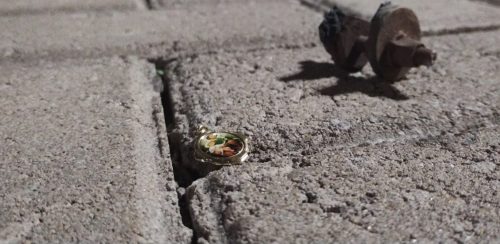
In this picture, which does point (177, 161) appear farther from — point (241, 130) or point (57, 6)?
point (57, 6)

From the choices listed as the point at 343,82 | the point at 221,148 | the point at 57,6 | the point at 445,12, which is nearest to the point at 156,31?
the point at 57,6

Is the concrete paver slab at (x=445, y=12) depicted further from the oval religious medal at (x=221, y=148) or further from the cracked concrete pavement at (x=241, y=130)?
the oval religious medal at (x=221, y=148)

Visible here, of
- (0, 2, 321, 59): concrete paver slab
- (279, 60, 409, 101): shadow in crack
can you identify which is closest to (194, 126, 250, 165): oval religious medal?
(279, 60, 409, 101): shadow in crack

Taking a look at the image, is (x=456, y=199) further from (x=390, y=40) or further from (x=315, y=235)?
(x=390, y=40)

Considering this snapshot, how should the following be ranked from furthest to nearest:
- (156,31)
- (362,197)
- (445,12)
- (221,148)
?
(445,12) < (156,31) < (221,148) < (362,197)

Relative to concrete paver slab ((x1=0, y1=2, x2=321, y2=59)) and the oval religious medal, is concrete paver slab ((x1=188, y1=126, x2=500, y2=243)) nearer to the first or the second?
the oval religious medal

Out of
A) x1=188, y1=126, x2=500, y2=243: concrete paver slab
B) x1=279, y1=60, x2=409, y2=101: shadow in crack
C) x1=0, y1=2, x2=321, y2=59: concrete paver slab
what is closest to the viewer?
x1=188, y1=126, x2=500, y2=243: concrete paver slab
